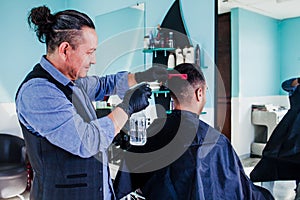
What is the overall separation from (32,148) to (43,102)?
24cm

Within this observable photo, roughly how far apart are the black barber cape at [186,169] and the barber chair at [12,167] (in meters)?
1.83

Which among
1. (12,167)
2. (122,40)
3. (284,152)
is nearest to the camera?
(284,152)

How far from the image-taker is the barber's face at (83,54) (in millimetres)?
1152

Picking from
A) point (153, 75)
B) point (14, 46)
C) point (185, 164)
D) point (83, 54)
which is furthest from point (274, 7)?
point (14, 46)

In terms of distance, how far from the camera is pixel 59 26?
114 cm

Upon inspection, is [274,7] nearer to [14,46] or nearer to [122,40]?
[122,40]

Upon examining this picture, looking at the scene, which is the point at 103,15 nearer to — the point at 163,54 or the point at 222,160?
the point at 163,54

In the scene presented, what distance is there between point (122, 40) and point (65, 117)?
2.32 m

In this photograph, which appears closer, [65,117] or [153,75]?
[65,117]

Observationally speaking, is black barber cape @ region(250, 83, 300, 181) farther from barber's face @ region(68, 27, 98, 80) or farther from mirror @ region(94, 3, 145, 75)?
mirror @ region(94, 3, 145, 75)

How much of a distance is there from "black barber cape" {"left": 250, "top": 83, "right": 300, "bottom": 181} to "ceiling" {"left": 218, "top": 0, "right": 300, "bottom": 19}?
1.63ft

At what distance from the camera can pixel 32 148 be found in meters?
1.17

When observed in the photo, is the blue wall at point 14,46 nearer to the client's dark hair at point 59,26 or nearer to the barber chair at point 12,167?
the barber chair at point 12,167

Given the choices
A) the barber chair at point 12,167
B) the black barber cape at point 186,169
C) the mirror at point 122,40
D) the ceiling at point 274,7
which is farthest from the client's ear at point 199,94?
the barber chair at point 12,167
